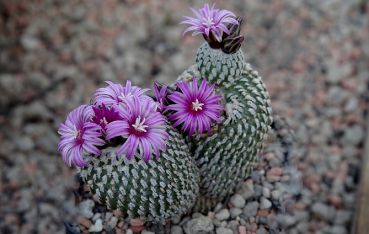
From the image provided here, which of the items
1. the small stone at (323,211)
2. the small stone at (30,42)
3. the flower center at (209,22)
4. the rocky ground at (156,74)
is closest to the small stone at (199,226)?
the rocky ground at (156,74)

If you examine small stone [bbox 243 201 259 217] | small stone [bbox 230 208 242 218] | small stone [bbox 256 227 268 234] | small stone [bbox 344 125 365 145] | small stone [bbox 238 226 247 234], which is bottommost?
small stone [bbox 238 226 247 234]

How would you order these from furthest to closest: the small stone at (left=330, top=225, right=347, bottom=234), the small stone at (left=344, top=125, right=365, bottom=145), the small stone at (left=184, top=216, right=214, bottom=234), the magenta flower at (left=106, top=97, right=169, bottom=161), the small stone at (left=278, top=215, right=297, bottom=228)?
the small stone at (left=344, top=125, right=365, bottom=145), the small stone at (left=330, top=225, right=347, bottom=234), the small stone at (left=278, top=215, right=297, bottom=228), the small stone at (left=184, top=216, right=214, bottom=234), the magenta flower at (left=106, top=97, right=169, bottom=161)

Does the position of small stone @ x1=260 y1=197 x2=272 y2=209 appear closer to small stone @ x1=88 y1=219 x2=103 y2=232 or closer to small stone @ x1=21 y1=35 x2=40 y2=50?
small stone @ x1=88 y1=219 x2=103 y2=232

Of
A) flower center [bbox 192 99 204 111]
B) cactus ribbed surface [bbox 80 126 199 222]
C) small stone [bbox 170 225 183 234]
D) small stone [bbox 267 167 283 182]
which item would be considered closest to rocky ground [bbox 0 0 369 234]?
small stone [bbox 267 167 283 182]

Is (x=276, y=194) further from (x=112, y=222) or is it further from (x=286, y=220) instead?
(x=112, y=222)

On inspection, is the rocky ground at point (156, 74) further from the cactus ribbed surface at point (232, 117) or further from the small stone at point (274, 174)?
the cactus ribbed surface at point (232, 117)
